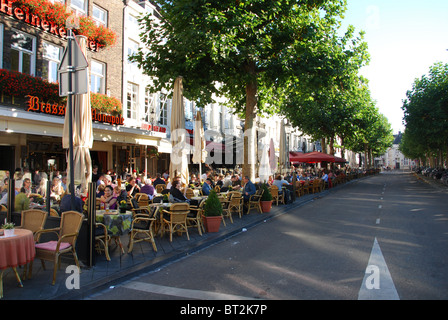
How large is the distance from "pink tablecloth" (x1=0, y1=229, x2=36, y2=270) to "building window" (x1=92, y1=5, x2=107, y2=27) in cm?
1617

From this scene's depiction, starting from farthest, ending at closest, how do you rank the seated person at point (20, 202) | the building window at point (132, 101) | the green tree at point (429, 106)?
1. the green tree at point (429, 106)
2. the building window at point (132, 101)
3. the seated person at point (20, 202)

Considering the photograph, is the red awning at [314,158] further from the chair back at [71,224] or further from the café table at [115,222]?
the chair back at [71,224]

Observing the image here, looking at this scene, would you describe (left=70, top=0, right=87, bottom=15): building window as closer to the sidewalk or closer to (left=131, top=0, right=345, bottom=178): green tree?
(left=131, top=0, right=345, bottom=178): green tree

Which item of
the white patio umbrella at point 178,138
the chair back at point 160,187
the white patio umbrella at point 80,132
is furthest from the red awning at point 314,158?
the white patio umbrella at point 80,132

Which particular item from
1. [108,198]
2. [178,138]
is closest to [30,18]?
[178,138]

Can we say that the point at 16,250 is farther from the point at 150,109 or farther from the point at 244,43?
the point at 150,109

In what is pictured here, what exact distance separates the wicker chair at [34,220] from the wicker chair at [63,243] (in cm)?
28

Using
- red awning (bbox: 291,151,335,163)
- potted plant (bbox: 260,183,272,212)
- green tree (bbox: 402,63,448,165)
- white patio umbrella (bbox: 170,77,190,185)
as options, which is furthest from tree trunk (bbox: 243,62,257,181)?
green tree (bbox: 402,63,448,165)

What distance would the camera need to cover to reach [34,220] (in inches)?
244

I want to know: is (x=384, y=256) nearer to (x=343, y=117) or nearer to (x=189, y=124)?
(x=189, y=124)

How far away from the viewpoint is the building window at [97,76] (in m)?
17.7

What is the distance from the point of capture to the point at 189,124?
85.8 feet
